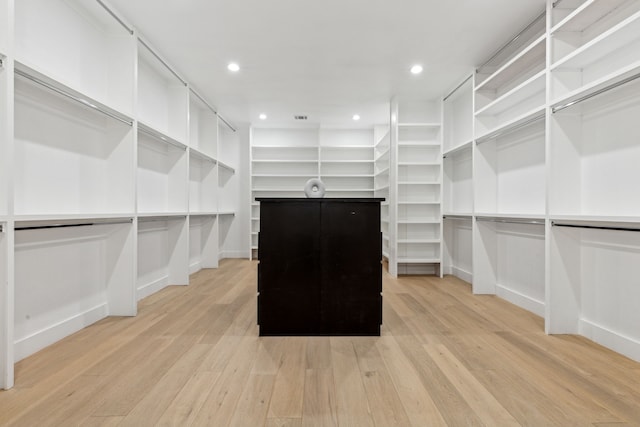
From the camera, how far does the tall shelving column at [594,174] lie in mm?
2111

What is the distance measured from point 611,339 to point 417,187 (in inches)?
123

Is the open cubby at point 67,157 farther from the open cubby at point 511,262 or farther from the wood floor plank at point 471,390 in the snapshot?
the open cubby at point 511,262

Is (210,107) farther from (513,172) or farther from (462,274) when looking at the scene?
(462,274)

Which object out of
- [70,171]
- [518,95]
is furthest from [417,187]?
[70,171]

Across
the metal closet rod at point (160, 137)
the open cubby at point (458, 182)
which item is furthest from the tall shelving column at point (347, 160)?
the metal closet rod at point (160, 137)

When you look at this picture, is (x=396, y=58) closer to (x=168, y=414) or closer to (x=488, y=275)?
(x=488, y=275)

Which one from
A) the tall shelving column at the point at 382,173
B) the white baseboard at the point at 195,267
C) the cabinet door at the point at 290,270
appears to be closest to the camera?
the cabinet door at the point at 290,270

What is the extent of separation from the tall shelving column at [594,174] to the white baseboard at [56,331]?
3679mm

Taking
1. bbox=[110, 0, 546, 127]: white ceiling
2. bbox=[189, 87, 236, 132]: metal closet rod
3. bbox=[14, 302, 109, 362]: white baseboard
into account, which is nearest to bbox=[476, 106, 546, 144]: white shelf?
bbox=[110, 0, 546, 127]: white ceiling

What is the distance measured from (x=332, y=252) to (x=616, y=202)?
1988 millimetres

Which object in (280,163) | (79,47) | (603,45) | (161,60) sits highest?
(161,60)

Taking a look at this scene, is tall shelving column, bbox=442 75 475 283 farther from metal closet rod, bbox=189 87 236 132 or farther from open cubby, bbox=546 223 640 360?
metal closet rod, bbox=189 87 236 132

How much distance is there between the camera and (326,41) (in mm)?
3225

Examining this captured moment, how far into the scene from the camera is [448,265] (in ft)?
16.5
